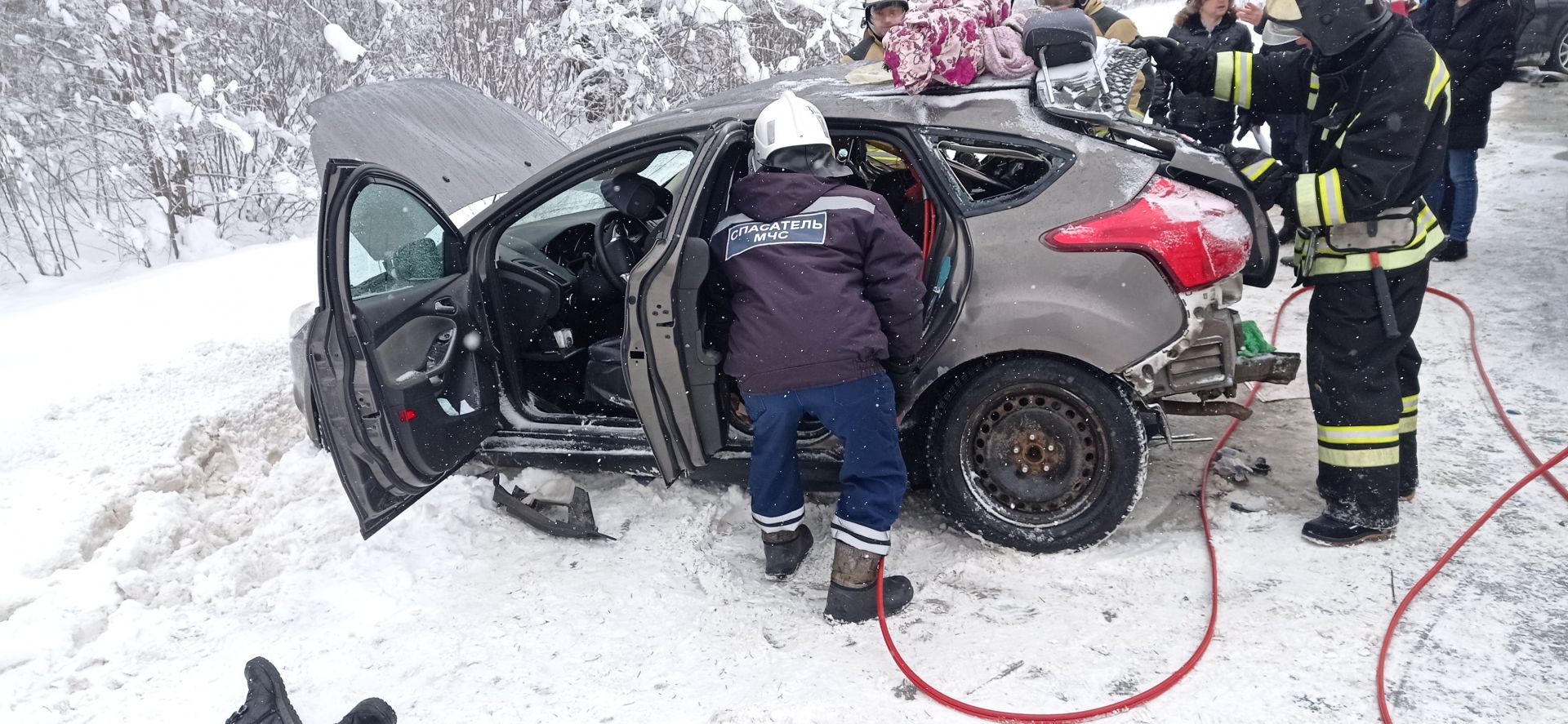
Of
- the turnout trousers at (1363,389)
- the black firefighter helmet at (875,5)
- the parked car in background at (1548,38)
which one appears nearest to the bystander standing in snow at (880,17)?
the black firefighter helmet at (875,5)

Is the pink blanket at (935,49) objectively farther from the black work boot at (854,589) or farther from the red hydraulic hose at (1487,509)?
the red hydraulic hose at (1487,509)

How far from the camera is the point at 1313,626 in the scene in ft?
8.57

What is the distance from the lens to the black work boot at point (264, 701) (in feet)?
7.23

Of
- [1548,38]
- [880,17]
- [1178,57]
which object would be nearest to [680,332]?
[1178,57]

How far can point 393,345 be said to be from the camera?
3098mm

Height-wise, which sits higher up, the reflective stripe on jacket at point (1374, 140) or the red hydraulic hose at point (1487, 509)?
the reflective stripe on jacket at point (1374, 140)

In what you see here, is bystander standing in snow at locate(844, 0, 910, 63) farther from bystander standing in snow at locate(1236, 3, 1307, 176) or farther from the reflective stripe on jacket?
the reflective stripe on jacket

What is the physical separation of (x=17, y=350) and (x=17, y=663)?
9.47ft

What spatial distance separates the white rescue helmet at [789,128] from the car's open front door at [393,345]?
129cm

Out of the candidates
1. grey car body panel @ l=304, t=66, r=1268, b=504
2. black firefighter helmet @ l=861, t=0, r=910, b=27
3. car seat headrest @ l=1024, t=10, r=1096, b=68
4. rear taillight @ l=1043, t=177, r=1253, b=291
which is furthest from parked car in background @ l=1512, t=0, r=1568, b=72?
grey car body panel @ l=304, t=66, r=1268, b=504

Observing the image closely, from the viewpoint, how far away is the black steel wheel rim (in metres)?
2.94

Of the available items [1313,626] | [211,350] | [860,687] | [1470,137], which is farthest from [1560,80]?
[211,350]

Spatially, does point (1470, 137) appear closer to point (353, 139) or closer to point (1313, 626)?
point (1313, 626)

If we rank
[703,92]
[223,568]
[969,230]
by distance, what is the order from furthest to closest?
1. [703,92]
2. [223,568]
3. [969,230]
